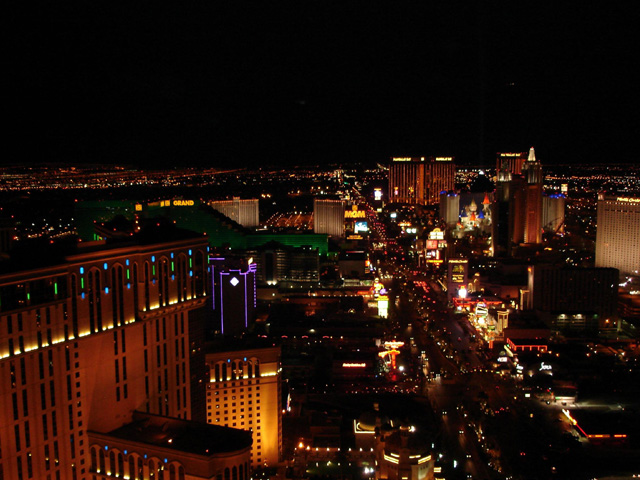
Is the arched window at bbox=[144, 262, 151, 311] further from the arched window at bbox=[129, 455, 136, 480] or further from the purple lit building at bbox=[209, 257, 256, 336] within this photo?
the purple lit building at bbox=[209, 257, 256, 336]

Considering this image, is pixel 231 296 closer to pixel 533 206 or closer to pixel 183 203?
pixel 183 203

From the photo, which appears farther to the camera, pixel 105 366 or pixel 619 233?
pixel 619 233

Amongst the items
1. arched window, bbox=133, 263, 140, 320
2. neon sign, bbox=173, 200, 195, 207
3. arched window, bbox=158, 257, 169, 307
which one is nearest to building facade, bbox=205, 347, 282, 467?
arched window, bbox=158, 257, 169, 307

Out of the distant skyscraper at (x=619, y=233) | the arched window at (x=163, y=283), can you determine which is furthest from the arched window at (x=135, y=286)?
the distant skyscraper at (x=619, y=233)

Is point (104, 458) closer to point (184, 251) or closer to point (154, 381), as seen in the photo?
point (154, 381)

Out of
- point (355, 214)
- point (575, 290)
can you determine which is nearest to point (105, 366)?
point (575, 290)
